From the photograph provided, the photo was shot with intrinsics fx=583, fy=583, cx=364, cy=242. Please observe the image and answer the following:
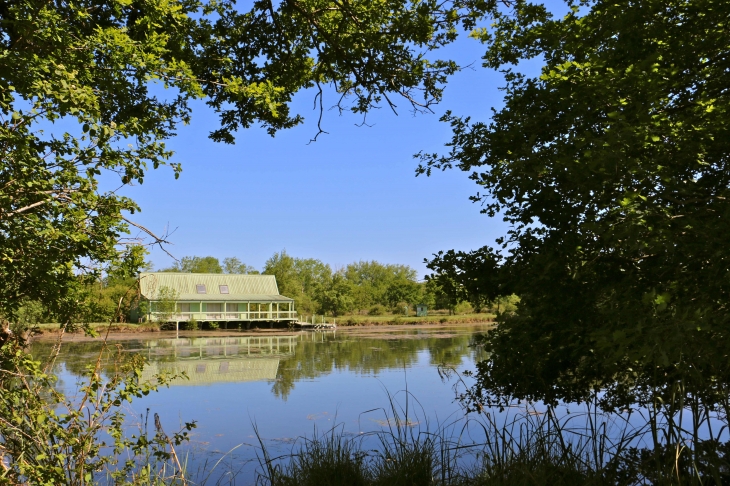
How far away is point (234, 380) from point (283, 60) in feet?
36.3

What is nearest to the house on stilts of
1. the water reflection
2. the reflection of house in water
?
the water reflection

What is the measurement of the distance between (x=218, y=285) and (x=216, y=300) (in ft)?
12.7

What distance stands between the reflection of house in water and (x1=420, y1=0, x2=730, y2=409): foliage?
9.46 m

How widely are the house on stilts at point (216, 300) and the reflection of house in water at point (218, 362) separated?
43.9ft

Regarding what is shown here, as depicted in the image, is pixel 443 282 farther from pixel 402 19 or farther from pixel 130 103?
pixel 130 103

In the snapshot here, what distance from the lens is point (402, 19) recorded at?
6.39 m

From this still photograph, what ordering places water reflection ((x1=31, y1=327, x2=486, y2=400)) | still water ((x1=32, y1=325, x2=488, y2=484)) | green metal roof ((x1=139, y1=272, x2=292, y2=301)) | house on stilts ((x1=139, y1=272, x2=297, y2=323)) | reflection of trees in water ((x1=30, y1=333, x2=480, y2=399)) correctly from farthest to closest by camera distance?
1. green metal roof ((x1=139, y1=272, x2=292, y2=301))
2. house on stilts ((x1=139, y1=272, x2=297, y2=323))
3. reflection of trees in water ((x1=30, y1=333, x2=480, y2=399))
4. water reflection ((x1=31, y1=327, x2=486, y2=400))
5. still water ((x1=32, y1=325, x2=488, y2=484))

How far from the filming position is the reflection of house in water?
54.1 ft

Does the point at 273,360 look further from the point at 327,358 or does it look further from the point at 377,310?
the point at 377,310

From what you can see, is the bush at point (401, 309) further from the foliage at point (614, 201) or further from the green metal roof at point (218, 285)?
the foliage at point (614, 201)

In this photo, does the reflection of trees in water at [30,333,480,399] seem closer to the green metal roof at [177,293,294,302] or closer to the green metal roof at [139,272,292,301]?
the green metal roof at [177,293,294,302]

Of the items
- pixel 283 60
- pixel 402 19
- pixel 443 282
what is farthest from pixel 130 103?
pixel 443 282

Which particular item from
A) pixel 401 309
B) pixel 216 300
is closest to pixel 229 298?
pixel 216 300

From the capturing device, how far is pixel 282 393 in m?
13.7
